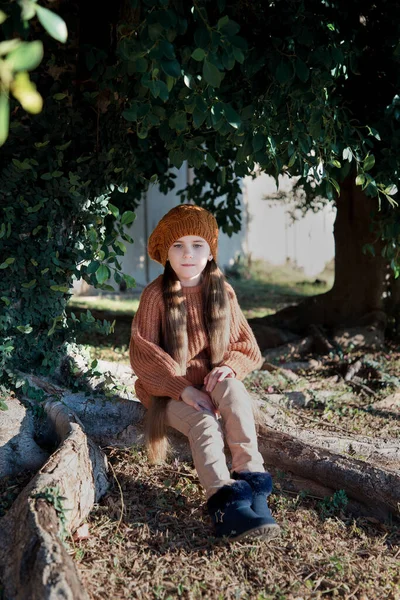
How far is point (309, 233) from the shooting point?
14297 millimetres

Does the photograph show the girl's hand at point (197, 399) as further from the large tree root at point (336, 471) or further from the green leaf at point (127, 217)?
the green leaf at point (127, 217)

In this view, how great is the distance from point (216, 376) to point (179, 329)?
0.98 ft

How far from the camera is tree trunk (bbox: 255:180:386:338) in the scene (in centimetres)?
634

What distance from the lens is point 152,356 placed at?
9.92ft

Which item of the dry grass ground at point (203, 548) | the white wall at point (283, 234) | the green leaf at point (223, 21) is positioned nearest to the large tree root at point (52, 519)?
the dry grass ground at point (203, 548)

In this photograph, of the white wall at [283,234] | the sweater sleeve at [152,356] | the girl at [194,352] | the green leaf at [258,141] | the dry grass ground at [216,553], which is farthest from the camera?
the white wall at [283,234]

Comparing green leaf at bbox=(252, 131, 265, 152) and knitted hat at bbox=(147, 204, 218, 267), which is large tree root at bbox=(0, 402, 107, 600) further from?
green leaf at bbox=(252, 131, 265, 152)

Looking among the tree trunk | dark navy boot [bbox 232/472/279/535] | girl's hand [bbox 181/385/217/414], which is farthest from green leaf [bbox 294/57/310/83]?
the tree trunk

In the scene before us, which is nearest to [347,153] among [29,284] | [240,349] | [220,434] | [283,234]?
[240,349]

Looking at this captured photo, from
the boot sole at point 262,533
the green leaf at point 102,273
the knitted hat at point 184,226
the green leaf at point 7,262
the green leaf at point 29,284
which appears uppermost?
the knitted hat at point 184,226

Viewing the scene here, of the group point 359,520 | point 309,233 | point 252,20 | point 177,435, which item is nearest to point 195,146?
point 252,20

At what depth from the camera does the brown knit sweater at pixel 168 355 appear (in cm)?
300

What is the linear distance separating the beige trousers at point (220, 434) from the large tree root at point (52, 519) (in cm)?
44

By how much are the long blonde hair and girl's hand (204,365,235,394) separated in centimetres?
12
